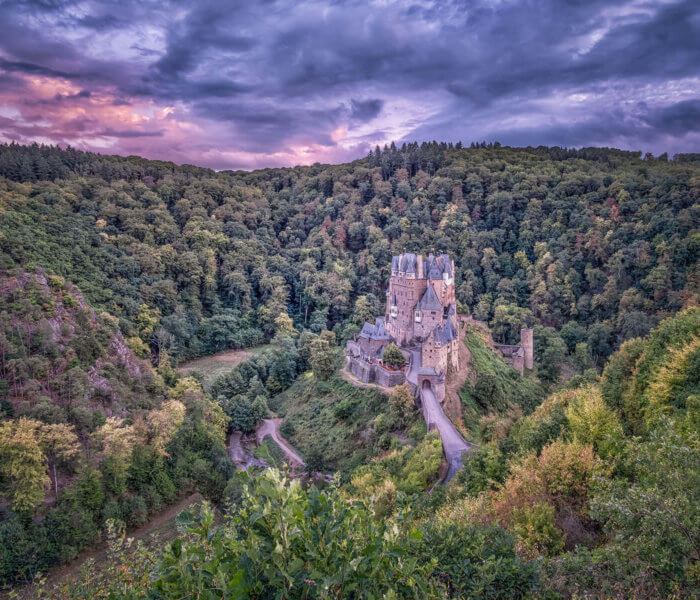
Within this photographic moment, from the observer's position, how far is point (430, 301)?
1439 inches

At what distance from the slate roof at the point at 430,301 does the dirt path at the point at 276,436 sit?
1841 cm

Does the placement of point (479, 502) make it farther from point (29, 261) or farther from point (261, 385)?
point (29, 261)

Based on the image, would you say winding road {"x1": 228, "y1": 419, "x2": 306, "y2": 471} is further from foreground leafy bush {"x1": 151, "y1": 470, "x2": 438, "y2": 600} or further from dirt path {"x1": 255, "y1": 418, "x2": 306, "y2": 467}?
foreground leafy bush {"x1": 151, "y1": 470, "x2": 438, "y2": 600}

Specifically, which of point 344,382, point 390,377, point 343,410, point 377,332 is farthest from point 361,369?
point 343,410

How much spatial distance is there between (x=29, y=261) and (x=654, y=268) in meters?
73.0

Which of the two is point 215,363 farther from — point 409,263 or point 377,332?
point 409,263

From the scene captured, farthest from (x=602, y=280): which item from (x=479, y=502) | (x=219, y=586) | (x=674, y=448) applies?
(x=219, y=586)

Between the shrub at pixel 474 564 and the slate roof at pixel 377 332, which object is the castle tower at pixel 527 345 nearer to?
the slate roof at pixel 377 332

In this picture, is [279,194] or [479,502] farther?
[279,194]

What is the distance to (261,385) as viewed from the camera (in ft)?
154

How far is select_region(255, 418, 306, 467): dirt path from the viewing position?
1398 inches

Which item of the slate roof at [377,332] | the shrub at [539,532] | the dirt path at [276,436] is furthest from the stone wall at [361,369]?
the shrub at [539,532]

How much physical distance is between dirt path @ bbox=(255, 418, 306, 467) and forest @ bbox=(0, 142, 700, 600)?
87 centimetres

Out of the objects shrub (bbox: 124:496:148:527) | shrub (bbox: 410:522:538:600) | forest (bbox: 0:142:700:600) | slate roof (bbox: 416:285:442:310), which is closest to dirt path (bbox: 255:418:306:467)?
forest (bbox: 0:142:700:600)
